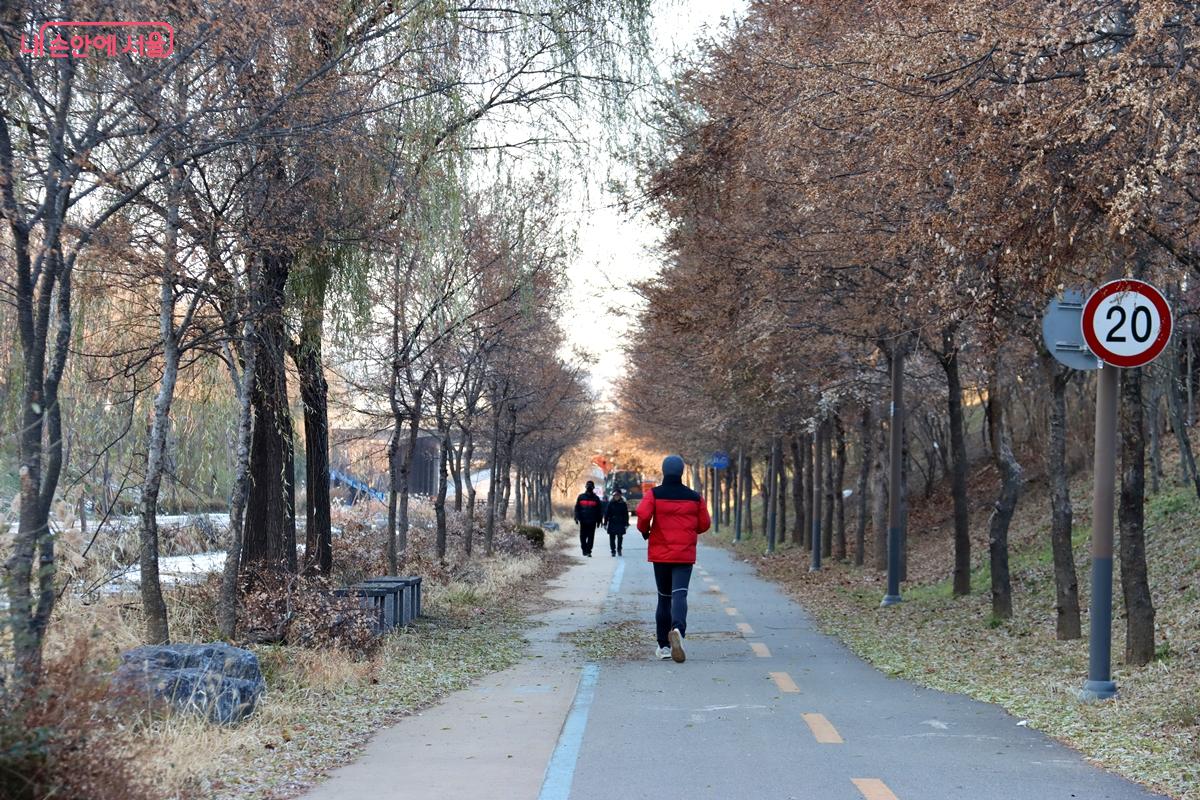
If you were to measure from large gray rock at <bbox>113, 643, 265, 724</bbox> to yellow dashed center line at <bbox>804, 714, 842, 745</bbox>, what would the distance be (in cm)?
378

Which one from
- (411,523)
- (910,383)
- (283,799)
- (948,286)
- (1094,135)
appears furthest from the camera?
(411,523)

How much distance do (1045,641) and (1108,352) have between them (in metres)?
5.47

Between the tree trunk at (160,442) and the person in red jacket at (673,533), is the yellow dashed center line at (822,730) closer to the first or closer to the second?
the person in red jacket at (673,533)

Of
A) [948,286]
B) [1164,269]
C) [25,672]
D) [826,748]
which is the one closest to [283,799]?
[25,672]

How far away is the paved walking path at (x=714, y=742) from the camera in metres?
6.75

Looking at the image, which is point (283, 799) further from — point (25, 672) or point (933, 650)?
point (933, 650)

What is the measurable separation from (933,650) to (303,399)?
7.56 metres

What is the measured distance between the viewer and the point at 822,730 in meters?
8.55

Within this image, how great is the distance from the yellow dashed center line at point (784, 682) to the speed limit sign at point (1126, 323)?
3.65 metres

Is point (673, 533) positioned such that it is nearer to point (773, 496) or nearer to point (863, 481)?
point (863, 481)

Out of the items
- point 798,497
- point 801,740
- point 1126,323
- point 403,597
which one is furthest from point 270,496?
point 798,497

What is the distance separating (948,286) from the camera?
10289mm

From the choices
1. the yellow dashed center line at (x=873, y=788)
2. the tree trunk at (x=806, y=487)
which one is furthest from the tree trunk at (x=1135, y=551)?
the tree trunk at (x=806, y=487)

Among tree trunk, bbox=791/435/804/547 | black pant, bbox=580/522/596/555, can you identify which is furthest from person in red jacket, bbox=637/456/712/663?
tree trunk, bbox=791/435/804/547
